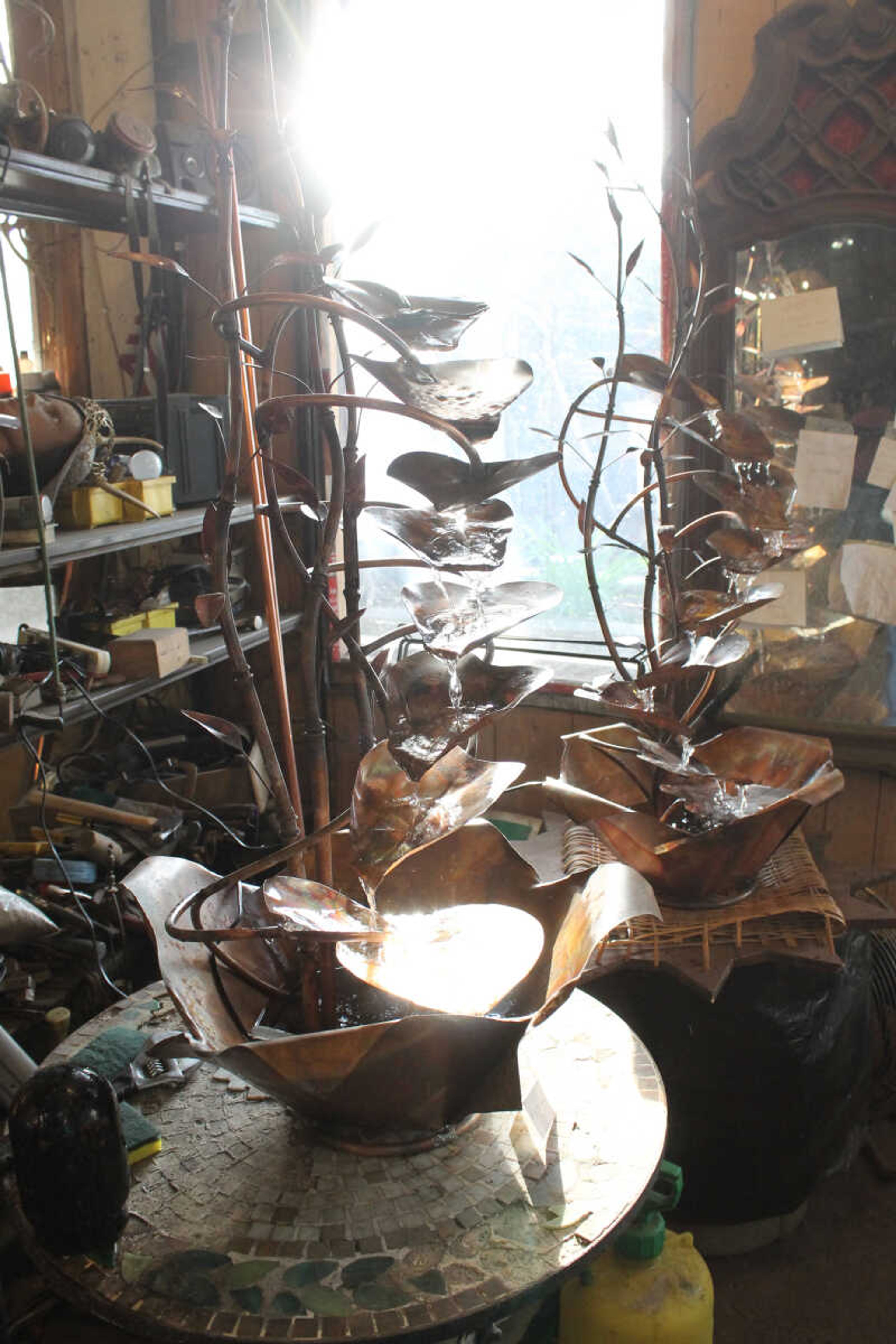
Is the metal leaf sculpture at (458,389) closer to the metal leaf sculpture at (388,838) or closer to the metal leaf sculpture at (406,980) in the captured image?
the metal leaf sculpture at (388,838)

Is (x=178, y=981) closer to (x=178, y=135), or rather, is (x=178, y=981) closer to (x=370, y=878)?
(x=370, y=878)

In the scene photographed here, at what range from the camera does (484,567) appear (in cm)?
76

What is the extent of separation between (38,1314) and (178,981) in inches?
27.9

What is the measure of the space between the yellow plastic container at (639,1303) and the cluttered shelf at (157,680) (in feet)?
3.70

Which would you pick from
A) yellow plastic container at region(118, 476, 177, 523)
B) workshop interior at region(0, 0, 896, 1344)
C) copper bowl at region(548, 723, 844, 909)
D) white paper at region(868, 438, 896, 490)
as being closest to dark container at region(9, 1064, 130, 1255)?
workshop interior at region(0, 0, 896, 1344)

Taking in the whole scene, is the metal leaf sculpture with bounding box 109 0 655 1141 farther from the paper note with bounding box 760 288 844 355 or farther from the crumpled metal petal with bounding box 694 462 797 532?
the paper note with bounding box 760 288 844 355

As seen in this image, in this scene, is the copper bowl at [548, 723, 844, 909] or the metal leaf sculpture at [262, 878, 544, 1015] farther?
the copper bowl at [548, 723, 844, 909]

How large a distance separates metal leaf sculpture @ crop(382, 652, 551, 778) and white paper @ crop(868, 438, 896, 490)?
1360mm

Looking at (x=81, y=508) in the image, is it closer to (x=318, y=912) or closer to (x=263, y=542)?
(x=263, y=542)

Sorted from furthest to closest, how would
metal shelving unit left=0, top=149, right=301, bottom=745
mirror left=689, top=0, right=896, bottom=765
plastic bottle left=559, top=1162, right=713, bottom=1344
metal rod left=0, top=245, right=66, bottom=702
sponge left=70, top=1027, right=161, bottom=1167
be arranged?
mirror left=689, top=0, right=896, bottom=765
metal shelving unit left=0, top=149, right=301, bottom=745
metal rod left=0, top=245, right=66, bottom=702
plastic bottle left=559, top=1162, right=713, bottom=1344
sponge left=70, top=1027, right=161, bottom=1167

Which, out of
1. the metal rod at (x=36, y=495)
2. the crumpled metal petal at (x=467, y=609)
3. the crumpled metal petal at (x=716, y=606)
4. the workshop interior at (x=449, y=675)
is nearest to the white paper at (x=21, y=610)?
the workshop interior at (x=449, y=675)

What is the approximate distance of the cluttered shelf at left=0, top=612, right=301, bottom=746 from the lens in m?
1.84

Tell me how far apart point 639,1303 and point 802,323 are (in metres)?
1.67

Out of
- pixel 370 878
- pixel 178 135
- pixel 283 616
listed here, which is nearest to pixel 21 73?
pixel 178 135
